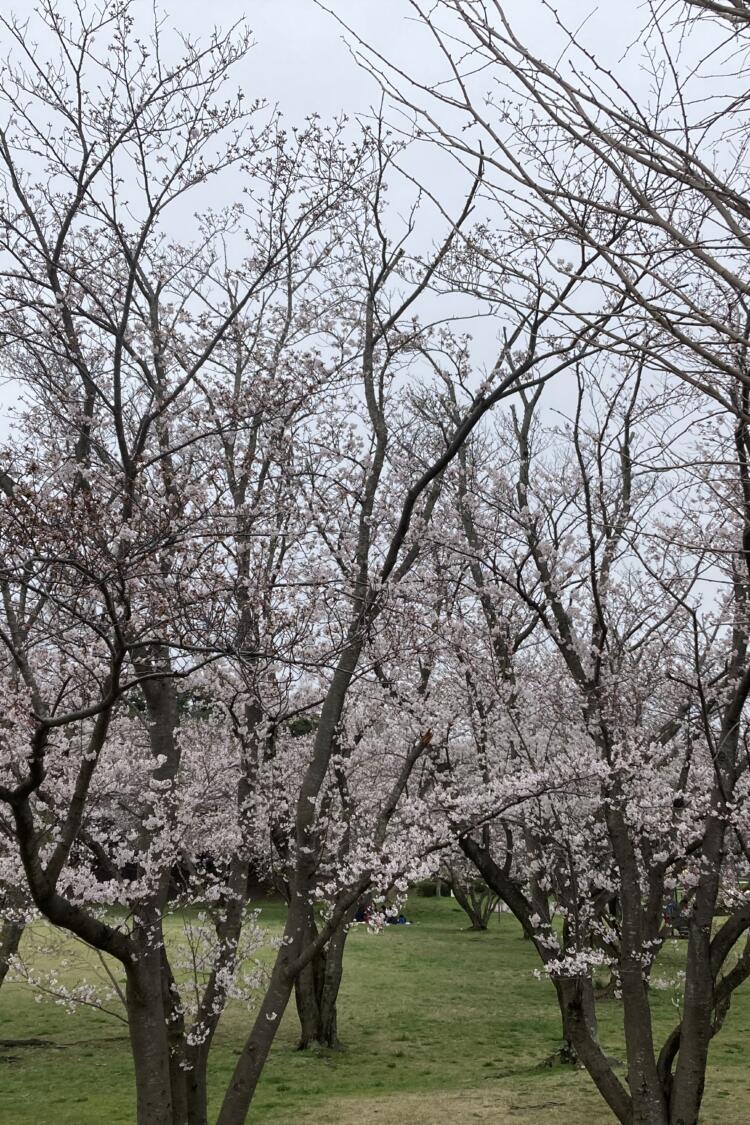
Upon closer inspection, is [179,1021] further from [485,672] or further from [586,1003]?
[485,672]

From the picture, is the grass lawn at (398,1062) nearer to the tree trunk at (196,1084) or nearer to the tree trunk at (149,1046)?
the tree trunk at (196,1084)

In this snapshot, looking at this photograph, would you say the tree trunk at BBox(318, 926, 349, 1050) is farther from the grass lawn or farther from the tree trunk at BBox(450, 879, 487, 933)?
the tree trunk at BBox(450, 879, 487, 933)

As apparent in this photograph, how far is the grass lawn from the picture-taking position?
11094 mm

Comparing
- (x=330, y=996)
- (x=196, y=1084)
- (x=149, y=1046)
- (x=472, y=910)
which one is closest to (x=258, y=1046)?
(x=149, y=1046)

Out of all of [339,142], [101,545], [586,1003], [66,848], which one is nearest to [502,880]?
[586,1003]

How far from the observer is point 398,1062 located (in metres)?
14.2

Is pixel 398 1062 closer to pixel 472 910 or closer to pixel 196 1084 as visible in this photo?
pixel 196 1084

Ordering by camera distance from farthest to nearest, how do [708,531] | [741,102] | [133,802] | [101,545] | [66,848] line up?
[133,802], [708,531], [66,848], [101,545], [741,102]

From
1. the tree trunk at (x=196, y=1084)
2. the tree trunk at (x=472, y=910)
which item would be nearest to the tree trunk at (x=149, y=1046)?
the tree trunk at (x=196, y=1084)

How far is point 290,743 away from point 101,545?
10.2 metres

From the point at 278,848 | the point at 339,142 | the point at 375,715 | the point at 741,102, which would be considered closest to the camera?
the point at 741,102

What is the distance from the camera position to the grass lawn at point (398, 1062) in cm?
1109

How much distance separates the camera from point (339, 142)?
8.38 metres

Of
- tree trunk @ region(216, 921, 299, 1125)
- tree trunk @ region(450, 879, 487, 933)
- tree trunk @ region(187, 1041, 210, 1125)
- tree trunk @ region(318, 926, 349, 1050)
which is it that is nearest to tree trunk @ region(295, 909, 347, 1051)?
tree trunk @ region(318, 926, 349, 1050)
